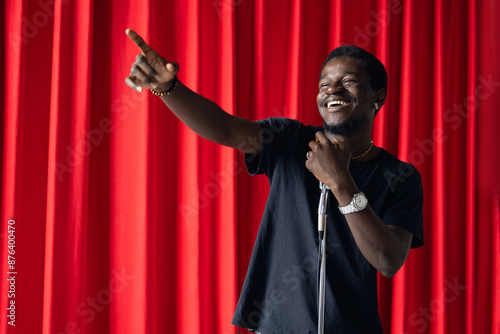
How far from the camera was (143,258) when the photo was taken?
1829mm

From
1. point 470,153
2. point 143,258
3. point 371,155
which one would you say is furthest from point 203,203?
point 470,153

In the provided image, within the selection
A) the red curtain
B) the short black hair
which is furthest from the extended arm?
the red curtain

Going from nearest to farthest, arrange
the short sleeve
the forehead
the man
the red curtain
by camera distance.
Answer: the man < the short sleeve < the forehead < the red curtain

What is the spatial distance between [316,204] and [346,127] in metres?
0.25

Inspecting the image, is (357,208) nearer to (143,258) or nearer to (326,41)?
(143,258)

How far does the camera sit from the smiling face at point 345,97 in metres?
1.19

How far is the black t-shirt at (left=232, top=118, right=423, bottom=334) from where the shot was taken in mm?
1061

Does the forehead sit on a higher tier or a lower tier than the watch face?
higher

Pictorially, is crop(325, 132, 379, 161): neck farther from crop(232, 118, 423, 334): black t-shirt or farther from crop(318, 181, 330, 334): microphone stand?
crop(318, 181, 330, 334): microphone stand

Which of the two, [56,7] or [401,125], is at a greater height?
[56,7]

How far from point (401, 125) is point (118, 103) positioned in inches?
53.1

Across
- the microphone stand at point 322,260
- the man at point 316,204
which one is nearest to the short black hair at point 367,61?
the man at point 316,204

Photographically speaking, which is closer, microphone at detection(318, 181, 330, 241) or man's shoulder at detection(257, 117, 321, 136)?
microphone at detection(318, 181, 330, 241)

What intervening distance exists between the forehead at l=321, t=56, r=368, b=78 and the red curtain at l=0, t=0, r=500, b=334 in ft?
2.25
